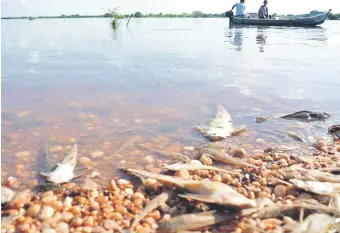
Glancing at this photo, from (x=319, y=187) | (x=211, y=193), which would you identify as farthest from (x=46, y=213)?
(x=319, y=187)

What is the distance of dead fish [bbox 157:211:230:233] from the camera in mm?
2625

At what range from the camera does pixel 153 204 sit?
2912 mm

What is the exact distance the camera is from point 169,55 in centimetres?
1227

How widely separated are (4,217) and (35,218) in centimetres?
24

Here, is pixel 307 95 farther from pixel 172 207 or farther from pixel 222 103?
pixel 172 207

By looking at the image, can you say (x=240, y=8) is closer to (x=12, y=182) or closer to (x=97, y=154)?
(x=97, y=154)

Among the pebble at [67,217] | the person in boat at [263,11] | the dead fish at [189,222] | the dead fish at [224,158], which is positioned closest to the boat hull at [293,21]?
the person in boat at [263,11]

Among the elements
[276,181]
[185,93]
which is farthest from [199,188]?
[185,93]

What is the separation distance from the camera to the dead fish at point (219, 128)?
462 cm

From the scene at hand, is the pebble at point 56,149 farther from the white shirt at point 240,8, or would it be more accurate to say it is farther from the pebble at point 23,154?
the white shirt at point 240,8

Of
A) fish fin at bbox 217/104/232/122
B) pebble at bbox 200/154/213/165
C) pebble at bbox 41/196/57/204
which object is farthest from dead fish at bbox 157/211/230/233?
fish fin at bbox 217/104/232/122

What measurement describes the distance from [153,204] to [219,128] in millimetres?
2169

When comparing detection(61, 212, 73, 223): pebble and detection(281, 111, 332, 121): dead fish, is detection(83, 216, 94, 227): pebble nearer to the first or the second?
detection(61, 212, 73, 223): pebble

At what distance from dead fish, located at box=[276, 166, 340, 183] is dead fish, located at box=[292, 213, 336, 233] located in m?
0.63
